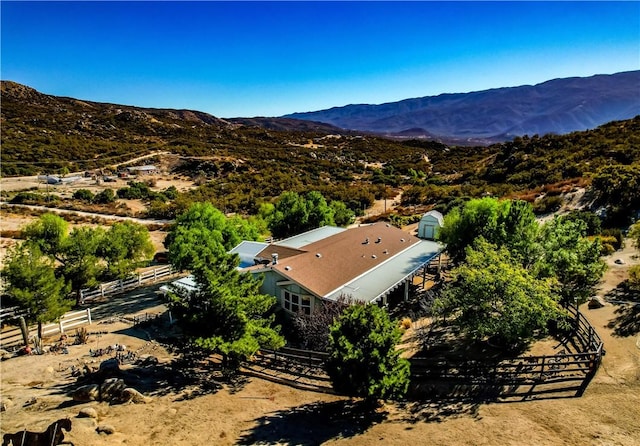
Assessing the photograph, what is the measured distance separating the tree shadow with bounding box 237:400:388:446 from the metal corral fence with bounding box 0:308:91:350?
15.7 metres

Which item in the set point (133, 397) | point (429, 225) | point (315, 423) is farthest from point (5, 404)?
point (429, 225)

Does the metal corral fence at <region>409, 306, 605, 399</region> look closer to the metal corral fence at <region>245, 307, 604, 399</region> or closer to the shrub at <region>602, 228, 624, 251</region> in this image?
the metal corral fence at <region>245, 307, 604, 399</region>

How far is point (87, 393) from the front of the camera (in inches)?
555

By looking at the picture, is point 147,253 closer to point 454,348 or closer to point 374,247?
point 374,247

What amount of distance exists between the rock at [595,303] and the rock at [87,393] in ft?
76.8

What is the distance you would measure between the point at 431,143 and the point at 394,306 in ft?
425

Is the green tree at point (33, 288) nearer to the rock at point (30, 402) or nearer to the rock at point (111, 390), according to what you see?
the rock at point (30, 402)

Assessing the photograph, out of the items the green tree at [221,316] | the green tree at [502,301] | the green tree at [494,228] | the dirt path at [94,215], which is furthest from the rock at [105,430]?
the dirt path at [94,215]

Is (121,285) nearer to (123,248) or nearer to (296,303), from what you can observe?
(123,248)

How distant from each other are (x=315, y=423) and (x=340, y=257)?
41.9 feet

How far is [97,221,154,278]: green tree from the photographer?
29.7 meters

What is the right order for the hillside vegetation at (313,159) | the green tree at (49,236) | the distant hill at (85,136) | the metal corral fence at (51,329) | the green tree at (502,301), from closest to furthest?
the green tree at (502,301), the metal corral fence at (51,329), the green tree at (49,236), the hillside vegetation at (313,159), the distant hill at (85,136)

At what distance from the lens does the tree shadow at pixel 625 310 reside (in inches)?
687

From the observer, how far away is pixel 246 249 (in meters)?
27.8
